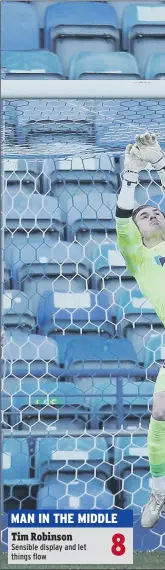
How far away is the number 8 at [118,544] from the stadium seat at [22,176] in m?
1.19

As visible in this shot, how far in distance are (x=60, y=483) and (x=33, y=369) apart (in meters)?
0.36

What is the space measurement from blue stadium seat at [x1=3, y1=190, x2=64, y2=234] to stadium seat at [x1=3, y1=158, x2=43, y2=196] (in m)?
0.04

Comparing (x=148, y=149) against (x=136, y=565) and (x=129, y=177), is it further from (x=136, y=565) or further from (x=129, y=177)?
(x=136, y=565)

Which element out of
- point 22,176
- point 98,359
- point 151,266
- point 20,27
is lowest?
point 98,359

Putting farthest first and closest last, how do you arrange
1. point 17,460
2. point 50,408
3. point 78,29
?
1. point 78,29
2. point 50,408
3. point 17,460

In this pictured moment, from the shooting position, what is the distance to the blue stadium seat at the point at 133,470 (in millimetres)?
3162

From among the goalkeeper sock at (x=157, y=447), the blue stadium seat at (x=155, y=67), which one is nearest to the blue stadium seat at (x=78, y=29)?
the blue stadium seat at (x=155, y=67)

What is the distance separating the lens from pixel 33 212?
11.0ft

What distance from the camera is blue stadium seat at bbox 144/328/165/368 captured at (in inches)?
131

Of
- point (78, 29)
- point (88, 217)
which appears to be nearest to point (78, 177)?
point (88, 217)

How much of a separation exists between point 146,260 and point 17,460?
866mm

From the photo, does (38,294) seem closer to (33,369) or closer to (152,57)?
(33,369)

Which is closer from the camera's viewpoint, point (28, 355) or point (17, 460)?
point (17, 460)

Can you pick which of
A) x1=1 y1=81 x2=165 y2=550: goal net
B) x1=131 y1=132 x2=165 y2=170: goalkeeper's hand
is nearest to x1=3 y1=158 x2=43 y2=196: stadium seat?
x1=1 y1=81 x2=165 y2=550: goal net
